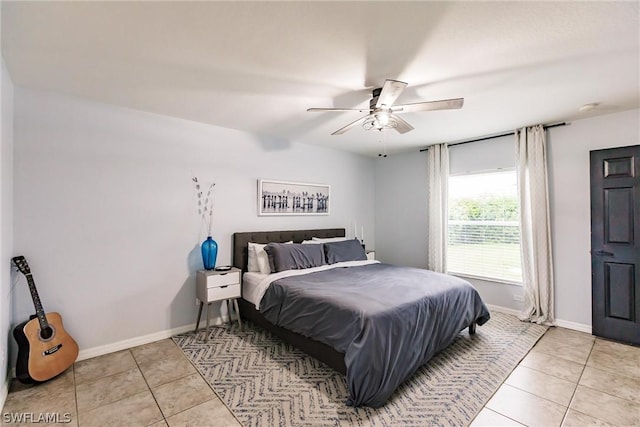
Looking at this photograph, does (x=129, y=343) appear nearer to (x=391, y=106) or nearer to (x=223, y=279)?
(x=223, y=279)

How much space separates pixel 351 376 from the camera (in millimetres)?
2051

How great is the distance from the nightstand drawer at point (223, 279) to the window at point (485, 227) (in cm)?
333

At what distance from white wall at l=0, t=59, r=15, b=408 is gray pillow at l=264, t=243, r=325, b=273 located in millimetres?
2272

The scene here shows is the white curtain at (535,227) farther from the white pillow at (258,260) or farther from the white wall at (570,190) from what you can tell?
the white pillow at (258,260)

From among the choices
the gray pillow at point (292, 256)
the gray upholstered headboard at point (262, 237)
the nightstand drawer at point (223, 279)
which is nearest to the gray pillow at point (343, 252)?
the gray pillow at point (292, 256)

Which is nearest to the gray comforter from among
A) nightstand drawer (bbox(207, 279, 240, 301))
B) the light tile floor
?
nightstand drawer (bbox(207, 279, 240, 301))

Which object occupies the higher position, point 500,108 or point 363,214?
point 500,108

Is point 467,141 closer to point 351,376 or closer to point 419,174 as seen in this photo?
point 419,174

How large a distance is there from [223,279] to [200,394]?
50.6 inches

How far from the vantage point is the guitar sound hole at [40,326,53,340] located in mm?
2395

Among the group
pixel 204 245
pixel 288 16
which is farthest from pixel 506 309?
pixel 288 16

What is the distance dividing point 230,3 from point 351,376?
2.45m

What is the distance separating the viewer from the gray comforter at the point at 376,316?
208cm

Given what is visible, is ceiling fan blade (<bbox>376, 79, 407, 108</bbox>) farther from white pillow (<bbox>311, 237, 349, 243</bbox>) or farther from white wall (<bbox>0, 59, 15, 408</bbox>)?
white wall (<bbox>0, 59, 15, 408</bbox>)
